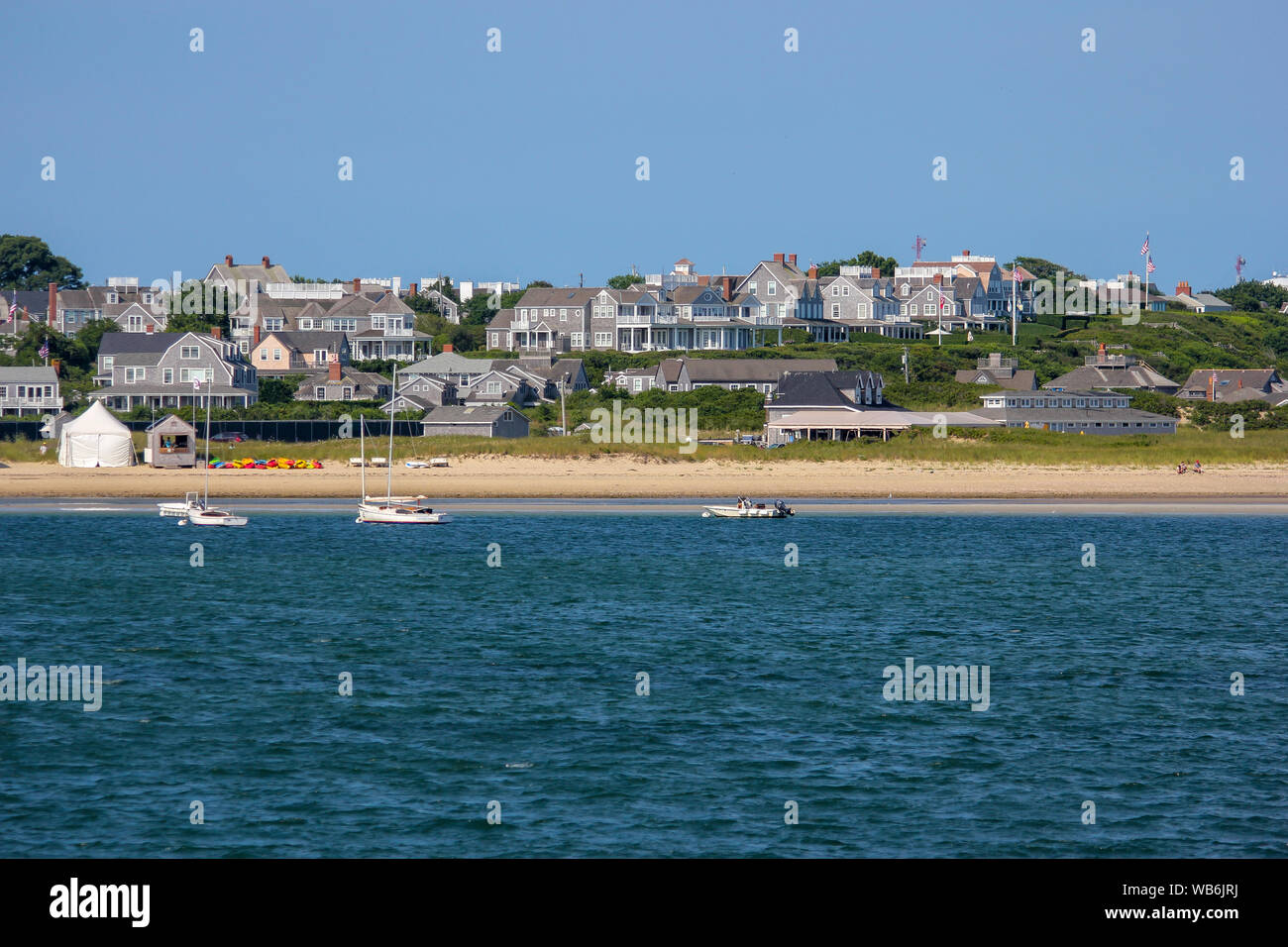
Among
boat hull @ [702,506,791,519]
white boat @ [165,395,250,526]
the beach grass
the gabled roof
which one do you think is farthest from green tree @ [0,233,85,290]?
boat hull @ [702,506,791,519]

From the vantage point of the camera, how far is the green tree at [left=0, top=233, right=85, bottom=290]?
15525 centimetres

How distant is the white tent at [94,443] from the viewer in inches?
2874

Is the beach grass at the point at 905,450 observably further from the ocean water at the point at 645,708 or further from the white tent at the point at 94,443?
the ocean water at the point at 645,708

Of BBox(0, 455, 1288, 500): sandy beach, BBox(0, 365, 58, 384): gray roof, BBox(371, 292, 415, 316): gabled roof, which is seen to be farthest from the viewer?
BBox(371, 292, 415, 316): gabled roof

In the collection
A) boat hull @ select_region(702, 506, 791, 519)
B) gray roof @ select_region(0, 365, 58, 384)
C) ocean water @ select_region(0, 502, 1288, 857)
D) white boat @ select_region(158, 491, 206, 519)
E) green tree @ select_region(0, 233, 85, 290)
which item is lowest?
ocean water @ select_region(0, 502, 1288, 857)

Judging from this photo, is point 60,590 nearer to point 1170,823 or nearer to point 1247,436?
point 1170,823

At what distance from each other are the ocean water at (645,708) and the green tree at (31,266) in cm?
11403

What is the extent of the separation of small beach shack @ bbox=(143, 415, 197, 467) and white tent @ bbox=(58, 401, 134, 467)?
1515 millimetres

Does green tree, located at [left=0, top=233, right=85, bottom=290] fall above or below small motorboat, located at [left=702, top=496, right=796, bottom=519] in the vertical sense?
above

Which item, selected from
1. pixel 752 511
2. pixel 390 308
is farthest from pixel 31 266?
pixel 752 511

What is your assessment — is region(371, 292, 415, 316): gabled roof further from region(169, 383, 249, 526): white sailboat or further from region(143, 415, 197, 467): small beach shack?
region(169, 383, 249, 526): white sailboat

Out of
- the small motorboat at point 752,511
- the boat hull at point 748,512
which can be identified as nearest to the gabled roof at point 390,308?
the small motorboat at point 752,511

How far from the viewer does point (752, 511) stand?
6012 centimetres

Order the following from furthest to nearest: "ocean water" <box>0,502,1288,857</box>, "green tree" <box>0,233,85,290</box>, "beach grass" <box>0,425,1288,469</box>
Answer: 1. "green tree" <box>0,233,85,290</box>
2. "beach grass" <box>0,425,1288,469</box>
3. "ocean water" <box>0,502,1288,857</box>
